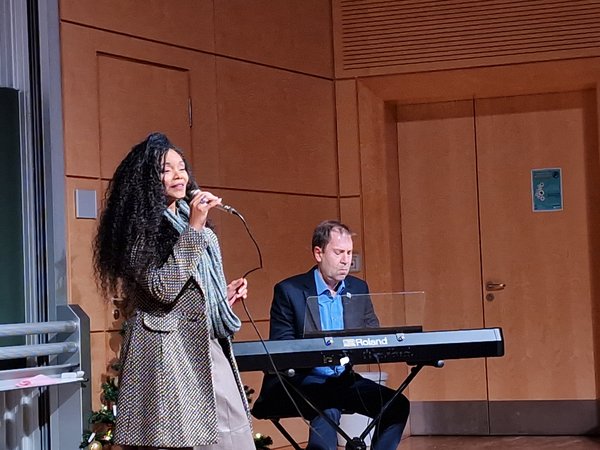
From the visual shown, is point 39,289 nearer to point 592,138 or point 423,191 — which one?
point 423,191

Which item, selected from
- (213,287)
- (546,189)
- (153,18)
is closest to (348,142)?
(546,189)

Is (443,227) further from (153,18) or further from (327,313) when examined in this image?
(327,313)

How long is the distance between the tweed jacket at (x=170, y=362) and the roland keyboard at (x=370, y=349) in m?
1.13

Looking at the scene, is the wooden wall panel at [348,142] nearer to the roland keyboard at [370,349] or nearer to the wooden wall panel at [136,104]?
the wooden wall panel at [136,104]

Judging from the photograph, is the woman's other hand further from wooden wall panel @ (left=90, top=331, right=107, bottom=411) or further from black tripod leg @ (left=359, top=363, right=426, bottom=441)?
wooden wall panel @ (left=90, top=331, right=107, bottom=411)

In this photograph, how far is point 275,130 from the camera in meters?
6.54

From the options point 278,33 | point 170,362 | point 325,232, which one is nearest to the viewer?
point 170,362

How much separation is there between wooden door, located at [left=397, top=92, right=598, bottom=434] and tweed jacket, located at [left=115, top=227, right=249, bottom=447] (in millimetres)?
4436

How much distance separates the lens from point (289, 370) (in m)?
3.99

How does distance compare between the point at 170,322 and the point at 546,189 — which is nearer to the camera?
the point at 170,322

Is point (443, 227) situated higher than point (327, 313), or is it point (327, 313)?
point (443, 227)

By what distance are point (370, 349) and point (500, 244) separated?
10.8 ft

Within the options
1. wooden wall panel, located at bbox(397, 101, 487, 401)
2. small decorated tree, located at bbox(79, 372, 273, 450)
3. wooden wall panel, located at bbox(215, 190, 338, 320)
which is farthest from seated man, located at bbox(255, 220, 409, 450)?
wooden wall panel, located at bbox(397, 101, 487, 401)

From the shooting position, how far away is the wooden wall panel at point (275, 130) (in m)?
6.21
